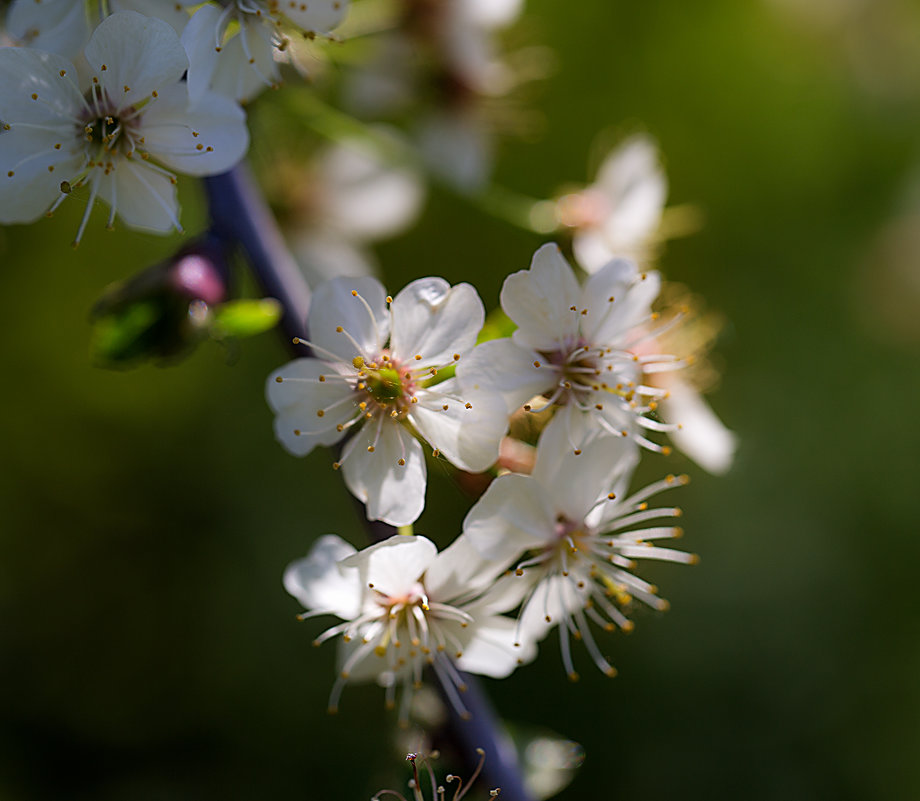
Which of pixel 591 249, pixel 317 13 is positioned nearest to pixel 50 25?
pixel 317 13

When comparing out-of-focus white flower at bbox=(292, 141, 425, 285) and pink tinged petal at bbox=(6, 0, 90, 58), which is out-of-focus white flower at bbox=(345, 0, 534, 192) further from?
pink tinged petal at bbox=(6, 0, 90, 58)

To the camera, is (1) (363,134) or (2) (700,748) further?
(2) (700,748)

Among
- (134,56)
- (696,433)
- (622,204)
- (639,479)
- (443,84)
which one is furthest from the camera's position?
(639,479)

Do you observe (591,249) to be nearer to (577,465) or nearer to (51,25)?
(577,465)

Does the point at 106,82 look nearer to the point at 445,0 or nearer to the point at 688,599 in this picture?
the point at 445,0

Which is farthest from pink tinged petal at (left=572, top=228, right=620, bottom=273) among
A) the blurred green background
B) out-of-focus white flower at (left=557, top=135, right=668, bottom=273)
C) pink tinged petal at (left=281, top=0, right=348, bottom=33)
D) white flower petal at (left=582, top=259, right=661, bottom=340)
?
the blurred green background

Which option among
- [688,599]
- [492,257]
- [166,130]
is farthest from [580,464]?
[688,599]

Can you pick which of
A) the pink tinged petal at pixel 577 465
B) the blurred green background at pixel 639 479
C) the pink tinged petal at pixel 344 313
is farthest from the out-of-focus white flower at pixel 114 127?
the blurred green background at pixel 639 479
